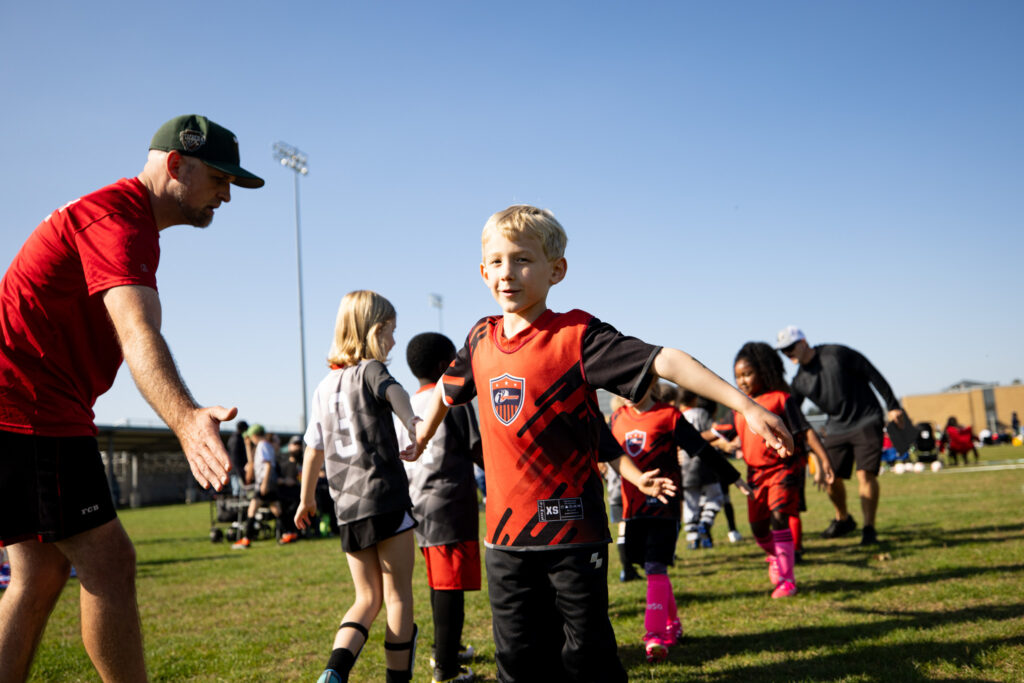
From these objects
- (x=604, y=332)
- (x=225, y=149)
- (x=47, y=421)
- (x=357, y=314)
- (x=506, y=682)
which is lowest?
(x=506, y=682)

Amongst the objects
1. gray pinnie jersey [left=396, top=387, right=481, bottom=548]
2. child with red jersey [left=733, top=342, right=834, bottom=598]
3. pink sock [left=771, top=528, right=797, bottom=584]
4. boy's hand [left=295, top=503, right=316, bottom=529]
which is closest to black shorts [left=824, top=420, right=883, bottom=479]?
child with red jersey [left=733, top=342, right=834, bottom=598]

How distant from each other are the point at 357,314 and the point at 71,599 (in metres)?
6.47

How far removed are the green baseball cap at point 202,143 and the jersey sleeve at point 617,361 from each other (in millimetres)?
1443

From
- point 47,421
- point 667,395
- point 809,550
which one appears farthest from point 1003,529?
point 47,421

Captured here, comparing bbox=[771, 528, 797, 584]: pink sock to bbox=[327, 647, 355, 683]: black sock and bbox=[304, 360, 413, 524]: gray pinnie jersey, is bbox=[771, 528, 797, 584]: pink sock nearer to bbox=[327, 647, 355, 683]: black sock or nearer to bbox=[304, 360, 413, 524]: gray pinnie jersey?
bbox=[304, 360, 413, 524]: gray pinnie jersey

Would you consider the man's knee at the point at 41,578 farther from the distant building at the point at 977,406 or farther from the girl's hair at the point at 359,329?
the distant building at the point at 977,406

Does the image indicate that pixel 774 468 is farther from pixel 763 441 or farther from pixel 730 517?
pixel 730 517

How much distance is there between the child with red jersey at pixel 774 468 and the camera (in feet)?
19.0

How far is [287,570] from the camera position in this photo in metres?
9.49

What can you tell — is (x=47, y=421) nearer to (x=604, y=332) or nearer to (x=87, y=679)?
(x=604, y=332)

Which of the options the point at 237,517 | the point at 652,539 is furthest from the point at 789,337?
the point at 237,517

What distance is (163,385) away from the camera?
1.91 m

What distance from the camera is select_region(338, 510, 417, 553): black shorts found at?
362cm

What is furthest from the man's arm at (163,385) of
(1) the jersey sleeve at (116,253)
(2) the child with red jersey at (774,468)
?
(2) the child with red jersey at (774,468)
